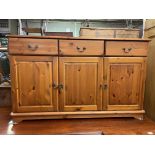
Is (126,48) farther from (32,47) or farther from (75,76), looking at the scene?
(32,47)

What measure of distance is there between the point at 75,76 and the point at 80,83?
0.07 metres

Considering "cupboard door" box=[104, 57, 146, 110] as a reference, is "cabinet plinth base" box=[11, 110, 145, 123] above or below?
below

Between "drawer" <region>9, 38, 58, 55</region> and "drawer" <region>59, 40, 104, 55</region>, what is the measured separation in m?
0.06

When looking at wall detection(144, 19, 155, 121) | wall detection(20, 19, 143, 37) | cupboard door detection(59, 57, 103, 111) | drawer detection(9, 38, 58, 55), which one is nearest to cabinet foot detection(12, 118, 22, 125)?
cupboard door detection(59, 57, 103, 111)

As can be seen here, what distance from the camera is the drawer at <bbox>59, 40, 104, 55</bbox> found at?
4.40 ft

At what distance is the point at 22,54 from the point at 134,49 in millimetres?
859

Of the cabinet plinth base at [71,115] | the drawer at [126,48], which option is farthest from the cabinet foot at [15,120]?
the drawer at [126,48]

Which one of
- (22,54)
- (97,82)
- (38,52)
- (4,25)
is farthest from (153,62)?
(4,25)

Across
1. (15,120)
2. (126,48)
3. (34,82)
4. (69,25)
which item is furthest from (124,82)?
(69,25)

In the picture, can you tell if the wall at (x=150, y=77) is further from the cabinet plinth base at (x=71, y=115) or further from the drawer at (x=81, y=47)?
the drawer at (x=81, y=47)

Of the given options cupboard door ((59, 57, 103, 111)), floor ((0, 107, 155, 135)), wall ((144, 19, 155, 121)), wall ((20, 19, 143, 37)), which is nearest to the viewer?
floor ((0, 107, 155, 135))

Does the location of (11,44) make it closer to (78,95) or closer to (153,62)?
(78,95)

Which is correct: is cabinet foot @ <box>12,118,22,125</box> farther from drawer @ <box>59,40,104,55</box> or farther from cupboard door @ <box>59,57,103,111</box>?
drawer @ <box>59,40,104,55</box>

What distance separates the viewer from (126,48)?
138 cm
